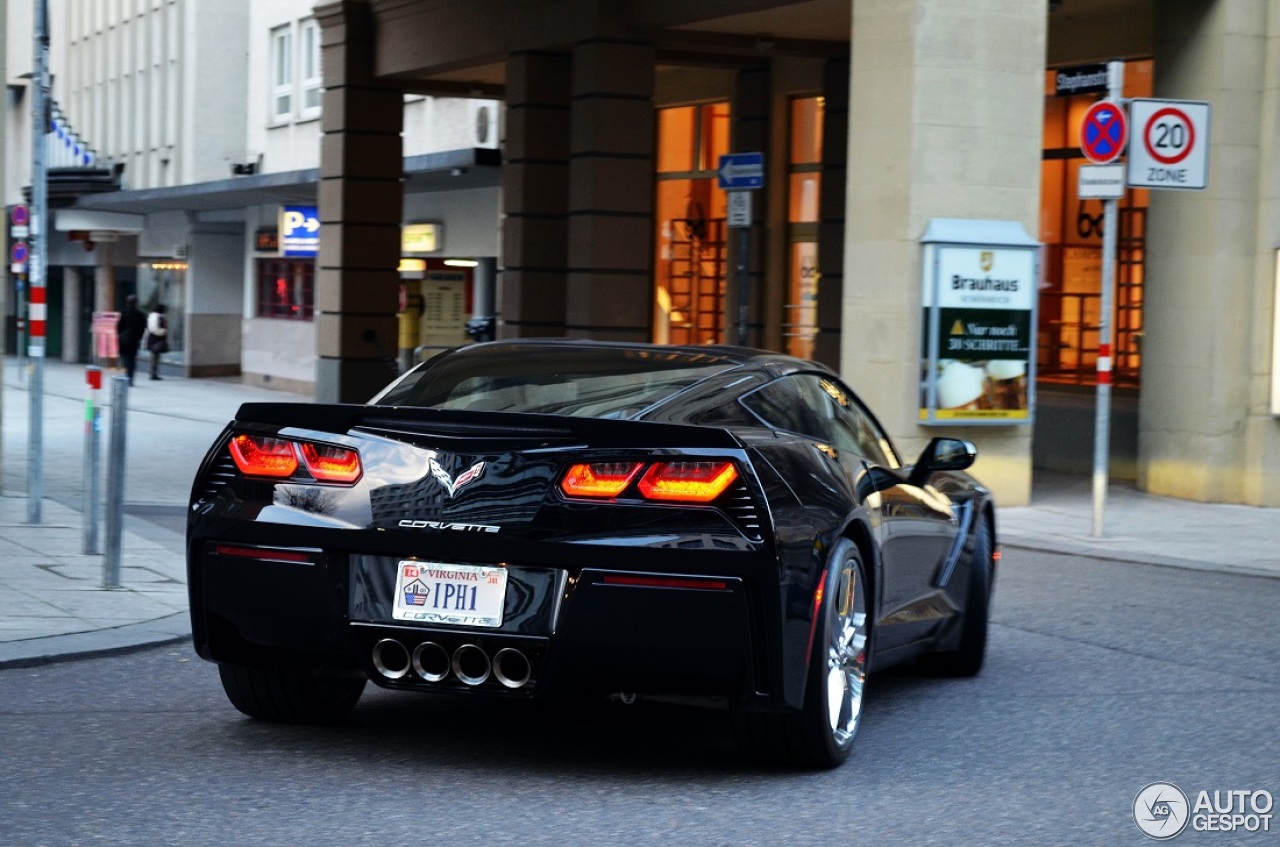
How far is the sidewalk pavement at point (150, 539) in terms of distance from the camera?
8461 mm

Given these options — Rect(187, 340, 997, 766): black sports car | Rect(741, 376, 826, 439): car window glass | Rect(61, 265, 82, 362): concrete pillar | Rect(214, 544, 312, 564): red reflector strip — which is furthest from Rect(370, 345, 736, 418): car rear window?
Rect(61, 265, 82, 362): concrete pillar

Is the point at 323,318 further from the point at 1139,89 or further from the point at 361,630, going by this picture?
the point at 361,630

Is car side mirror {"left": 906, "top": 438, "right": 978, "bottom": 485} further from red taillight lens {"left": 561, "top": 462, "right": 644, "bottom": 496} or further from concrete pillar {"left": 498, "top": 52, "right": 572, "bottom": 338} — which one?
concrete pillar {"left": 498, "top": 52, "right": 572, "bottom": 338}

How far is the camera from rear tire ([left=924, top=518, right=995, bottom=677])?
784 centimetres

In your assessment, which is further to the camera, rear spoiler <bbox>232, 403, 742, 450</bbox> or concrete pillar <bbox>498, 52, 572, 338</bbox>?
concrete pillar <bbox>498, 52, 572, 338</bbox>

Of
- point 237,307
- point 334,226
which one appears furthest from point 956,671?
point 237,307

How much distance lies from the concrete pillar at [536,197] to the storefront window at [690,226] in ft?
11.4

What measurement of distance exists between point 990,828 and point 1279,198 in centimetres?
1286

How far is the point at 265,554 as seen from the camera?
5738 millimetres

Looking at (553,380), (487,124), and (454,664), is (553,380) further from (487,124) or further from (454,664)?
(487,124)

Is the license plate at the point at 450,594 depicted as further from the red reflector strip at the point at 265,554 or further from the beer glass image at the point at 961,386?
the beer glass image at the point at 961,386

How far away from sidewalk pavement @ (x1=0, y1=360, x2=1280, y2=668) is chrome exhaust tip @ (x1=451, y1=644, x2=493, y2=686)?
2658 mm

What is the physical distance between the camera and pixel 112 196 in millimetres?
45000

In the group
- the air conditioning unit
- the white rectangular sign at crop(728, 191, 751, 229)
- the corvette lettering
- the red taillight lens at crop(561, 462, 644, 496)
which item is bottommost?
the corvette lettering
